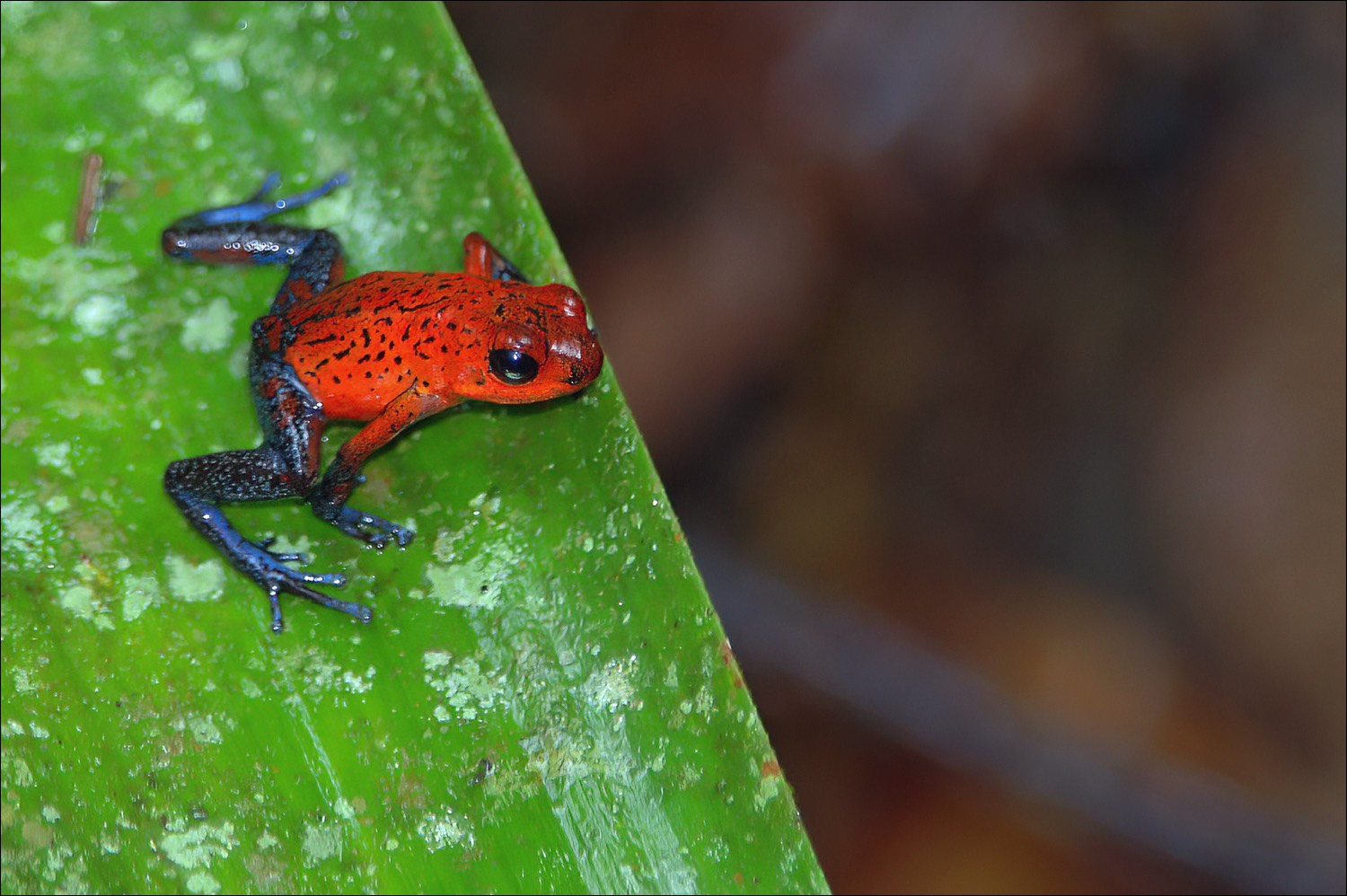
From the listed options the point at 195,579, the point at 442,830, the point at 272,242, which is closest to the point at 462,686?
the point at 442,830

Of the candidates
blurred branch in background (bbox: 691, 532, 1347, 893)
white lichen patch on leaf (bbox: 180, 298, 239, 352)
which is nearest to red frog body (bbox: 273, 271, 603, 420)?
white lichen patch on leaf (bbox: 180, 298, 239, 352)

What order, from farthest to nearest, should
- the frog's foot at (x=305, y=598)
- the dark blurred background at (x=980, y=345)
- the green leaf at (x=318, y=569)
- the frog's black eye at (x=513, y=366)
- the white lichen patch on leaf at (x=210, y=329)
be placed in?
the dark blurred background at (x=980, y=345), the white lichen patch on leaf at (x=210, y=329), the frog's black eye at (x=513, y=366), the frog's foot at (x=305, y=598), the green leaf at (x=318, y=569)

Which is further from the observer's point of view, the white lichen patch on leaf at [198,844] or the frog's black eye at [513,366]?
the frog's black eye at [513,366]

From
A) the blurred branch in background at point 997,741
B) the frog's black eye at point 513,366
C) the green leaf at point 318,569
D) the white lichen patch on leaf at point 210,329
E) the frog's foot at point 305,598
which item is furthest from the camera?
the blurred branch in background at point 997,741

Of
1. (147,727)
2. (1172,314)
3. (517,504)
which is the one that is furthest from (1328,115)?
(147,727)

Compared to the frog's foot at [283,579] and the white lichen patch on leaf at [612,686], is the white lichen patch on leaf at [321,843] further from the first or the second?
the white lichen patch on leaf at [612,686]

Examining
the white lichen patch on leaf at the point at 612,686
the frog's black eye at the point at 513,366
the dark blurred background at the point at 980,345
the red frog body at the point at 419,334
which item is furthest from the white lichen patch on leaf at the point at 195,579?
the dark blurred background at the point at 980,345

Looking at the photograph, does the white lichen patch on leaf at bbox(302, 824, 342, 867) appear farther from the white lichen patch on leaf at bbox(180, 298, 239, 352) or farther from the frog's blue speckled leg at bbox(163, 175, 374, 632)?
the white lichen patch on leaf at bbox(180, 298, 239, 352)
